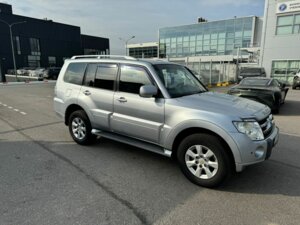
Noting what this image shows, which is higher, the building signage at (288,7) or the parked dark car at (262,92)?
the building signage at (288,7)

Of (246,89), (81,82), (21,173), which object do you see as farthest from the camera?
(246,89)

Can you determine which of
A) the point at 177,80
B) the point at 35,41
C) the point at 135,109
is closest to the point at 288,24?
the point at 177,80

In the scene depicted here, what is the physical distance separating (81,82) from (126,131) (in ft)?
5.44

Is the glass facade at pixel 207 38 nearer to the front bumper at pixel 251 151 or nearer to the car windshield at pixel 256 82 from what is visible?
the car windshield at pixel 256 82

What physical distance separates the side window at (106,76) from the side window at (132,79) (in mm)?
211

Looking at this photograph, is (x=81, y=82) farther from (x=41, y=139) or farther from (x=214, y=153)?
(x=214, y=153)

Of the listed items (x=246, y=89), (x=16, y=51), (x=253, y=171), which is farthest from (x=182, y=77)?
(x=16, y=51)

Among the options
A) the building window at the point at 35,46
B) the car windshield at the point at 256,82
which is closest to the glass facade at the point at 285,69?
the car windshield at the point at 256,82

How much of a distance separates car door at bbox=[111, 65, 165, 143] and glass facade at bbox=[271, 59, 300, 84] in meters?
23.0

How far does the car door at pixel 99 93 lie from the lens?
15.1 feet

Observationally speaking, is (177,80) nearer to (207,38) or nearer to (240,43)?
(240,43)

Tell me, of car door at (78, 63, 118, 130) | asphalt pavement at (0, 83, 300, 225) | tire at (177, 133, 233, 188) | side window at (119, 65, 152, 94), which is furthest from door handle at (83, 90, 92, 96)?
tire at (177, 133, 233, 188)

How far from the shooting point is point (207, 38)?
4962cm

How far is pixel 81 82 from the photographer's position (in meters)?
5.16
